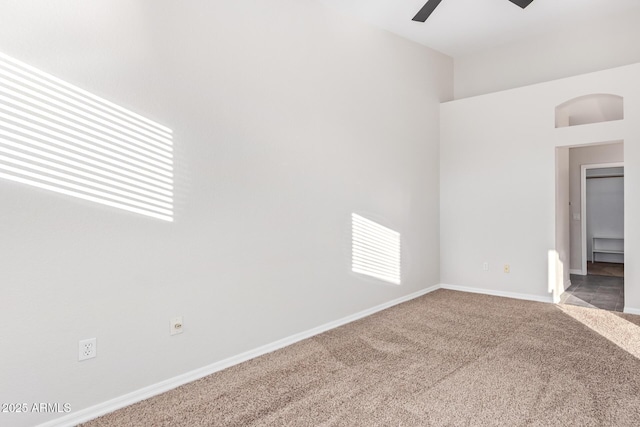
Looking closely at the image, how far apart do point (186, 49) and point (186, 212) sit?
1102 mm

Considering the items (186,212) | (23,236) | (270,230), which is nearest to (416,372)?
(270,230)

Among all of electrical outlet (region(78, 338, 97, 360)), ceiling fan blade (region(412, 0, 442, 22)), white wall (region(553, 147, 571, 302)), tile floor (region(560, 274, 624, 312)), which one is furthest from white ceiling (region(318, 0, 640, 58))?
electrical outlet (region(78, 338, 97, 360))

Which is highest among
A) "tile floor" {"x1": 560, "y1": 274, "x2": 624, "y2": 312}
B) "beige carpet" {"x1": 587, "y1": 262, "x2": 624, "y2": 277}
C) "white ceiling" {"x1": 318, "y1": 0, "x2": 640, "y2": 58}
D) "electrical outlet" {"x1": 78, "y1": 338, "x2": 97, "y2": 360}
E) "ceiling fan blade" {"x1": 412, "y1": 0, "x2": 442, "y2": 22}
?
"white ceiling" {"x1": 318, "y1": 0, "x2": 640, "y2": 58}

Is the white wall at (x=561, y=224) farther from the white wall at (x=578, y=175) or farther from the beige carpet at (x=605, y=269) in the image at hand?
the beige carpet at (x=605, y=269)

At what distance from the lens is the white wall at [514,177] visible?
4016mm

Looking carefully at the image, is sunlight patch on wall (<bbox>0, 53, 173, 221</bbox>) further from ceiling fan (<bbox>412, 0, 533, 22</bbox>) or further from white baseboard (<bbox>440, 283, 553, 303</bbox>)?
white baseboard (<bbox>440, 283, 553, 303</bbox>)

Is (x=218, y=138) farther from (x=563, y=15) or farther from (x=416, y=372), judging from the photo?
(x=563, y=15)

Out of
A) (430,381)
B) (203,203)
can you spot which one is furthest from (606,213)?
(203,203)

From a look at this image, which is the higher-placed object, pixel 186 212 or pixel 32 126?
pixel 32 126

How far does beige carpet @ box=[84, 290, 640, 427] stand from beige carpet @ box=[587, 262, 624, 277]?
2901mm

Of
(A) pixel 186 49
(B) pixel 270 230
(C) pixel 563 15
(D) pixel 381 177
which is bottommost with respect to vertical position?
(B) pixel 270 230

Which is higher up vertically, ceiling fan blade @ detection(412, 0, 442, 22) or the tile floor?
ceiling fan blade @ detection(412, 0, 442, 22)

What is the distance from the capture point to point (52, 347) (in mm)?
2059

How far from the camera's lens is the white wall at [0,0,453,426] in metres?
2.03
